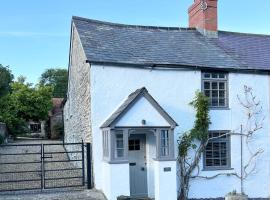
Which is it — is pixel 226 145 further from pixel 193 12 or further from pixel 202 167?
pixel 193 12

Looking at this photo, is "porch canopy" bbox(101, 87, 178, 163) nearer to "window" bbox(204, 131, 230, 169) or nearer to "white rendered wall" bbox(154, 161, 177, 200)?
"white rendered wall" bbox(154, 161, 177, 200)

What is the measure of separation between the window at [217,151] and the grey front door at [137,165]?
8.75ft

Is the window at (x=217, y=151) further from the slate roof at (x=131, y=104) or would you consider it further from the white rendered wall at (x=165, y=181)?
the slate roof at (x=131, y=104)

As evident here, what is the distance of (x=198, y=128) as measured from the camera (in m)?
16.2

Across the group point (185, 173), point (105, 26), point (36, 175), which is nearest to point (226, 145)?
point (185, 173)

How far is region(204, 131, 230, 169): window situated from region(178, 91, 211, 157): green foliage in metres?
0.60

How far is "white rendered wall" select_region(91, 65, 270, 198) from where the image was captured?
15242 mm

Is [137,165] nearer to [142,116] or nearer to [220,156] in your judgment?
[142,116]

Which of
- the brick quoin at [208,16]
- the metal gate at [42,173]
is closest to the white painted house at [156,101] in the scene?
the brick quoin at [208,16]

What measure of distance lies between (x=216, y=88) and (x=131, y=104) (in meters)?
4.50

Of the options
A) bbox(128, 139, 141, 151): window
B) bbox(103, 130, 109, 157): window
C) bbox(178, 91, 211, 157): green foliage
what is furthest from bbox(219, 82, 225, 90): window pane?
bbox(103, 130, 109, 157): window

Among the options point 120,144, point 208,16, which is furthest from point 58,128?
point 120,144

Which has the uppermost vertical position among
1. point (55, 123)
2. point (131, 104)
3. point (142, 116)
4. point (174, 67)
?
point (174, 67)

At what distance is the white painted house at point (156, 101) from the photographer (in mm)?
14445
